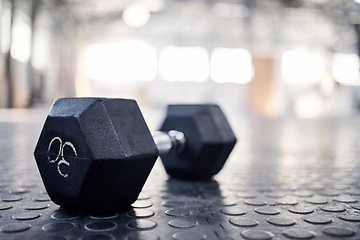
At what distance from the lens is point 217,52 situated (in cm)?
1252

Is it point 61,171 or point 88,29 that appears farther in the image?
point 88,29

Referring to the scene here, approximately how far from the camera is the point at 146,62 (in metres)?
12.3

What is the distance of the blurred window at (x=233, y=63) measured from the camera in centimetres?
1252

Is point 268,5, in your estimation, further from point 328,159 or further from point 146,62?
point 328,159

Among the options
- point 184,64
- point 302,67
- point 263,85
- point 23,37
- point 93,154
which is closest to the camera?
point 93,154

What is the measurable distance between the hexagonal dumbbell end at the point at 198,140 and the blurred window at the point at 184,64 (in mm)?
11554

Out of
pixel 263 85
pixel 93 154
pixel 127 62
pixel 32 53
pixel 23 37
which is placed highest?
pixel 23 37

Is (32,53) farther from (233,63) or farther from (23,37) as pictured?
(233,63)

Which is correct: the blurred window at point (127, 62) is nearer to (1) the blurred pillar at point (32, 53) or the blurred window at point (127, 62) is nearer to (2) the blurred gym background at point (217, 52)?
(2) the blurred gym background at point (217, 52)

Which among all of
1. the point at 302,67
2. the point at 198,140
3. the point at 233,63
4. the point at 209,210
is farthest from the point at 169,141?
the point at 302,67

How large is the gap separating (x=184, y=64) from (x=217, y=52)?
4.05ft

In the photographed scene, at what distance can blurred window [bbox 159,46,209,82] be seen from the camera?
12.4m

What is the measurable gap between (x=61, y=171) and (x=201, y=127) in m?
0.37

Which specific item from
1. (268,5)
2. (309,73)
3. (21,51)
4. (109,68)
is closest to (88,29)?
(109,68)
